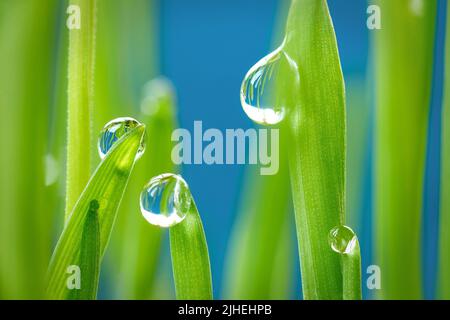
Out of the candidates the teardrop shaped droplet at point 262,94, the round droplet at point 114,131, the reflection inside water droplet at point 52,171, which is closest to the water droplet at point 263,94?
the teardrop shaped droplet at point 262,94

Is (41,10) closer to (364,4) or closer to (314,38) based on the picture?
(314,38)

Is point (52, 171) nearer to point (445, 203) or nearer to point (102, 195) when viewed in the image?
point (102, 195)

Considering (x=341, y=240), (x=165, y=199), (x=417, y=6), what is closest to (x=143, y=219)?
(x=165, y=199)

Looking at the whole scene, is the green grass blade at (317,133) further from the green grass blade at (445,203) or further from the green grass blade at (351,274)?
the green grass blade at (445,203)

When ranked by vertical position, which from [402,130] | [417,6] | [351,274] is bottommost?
[351,274]

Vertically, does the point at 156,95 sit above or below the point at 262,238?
above

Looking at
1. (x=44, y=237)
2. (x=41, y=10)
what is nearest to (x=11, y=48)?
(x=41, y=10)
